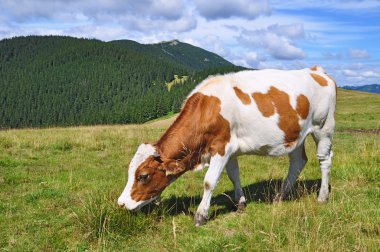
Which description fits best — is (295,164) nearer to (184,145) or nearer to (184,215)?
(184,215)

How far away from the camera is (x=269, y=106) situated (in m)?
6.90

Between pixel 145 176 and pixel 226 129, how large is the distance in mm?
1663

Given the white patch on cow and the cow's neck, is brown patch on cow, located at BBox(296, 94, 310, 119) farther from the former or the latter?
the white patch on cow

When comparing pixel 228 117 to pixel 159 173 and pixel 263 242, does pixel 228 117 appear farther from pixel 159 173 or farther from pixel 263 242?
pixel 263 242

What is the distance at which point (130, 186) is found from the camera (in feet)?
20.4

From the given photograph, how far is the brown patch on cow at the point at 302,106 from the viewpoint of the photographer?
714 cm

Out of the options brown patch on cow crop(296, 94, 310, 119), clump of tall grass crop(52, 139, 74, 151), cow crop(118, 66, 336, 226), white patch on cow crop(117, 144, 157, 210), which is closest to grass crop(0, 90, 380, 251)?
white patch on cow crop(117, 144, 157, 210)

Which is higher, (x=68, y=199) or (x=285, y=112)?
(x=285, y=112)

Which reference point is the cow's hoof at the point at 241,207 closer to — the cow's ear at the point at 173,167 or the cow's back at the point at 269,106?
the cow's back at the point at 269,106

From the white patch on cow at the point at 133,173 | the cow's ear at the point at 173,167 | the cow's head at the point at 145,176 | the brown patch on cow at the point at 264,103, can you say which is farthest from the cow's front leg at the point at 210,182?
the brown patch on cow at the point at 264,103

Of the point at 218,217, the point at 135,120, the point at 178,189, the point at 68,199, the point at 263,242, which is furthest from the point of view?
the point at 135,120

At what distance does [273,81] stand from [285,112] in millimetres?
691

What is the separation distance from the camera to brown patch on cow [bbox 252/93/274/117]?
6836 millimetres

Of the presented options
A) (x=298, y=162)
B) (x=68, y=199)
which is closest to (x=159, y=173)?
(x=68, y=199)
